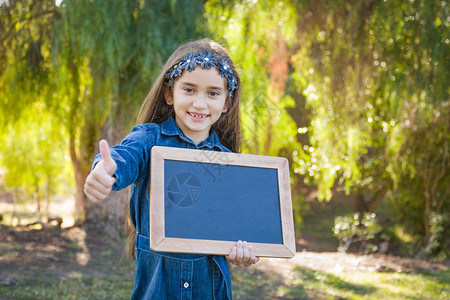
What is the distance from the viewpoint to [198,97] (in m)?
2.23

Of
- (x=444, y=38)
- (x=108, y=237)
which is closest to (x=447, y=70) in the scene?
(x=444, y=38)

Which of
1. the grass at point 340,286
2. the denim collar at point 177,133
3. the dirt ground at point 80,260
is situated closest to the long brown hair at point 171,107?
the denim collar at point 177,133

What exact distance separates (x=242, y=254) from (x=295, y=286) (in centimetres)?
361

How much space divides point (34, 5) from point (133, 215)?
4603mm

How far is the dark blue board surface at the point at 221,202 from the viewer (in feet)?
6.58

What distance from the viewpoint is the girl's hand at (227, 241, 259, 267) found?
200 centimetres

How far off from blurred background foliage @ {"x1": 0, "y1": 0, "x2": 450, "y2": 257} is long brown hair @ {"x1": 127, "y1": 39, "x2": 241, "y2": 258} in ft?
7.08

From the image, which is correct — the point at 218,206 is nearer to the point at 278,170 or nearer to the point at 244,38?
the point at 278,170

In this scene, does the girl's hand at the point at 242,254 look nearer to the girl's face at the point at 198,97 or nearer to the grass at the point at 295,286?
the girl's face at the point at 198,97

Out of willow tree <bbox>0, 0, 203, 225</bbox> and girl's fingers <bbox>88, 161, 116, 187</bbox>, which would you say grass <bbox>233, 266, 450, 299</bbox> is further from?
girl's fingers <bbox>88, 161, 116, 187</bbox>

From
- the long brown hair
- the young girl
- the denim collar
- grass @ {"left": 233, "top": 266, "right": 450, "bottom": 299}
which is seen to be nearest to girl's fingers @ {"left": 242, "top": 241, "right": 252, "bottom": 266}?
the young girl

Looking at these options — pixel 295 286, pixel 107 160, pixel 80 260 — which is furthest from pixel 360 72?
pixel 107 160

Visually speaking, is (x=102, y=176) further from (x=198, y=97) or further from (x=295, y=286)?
(x=295, y=286)

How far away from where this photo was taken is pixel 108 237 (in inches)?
253
